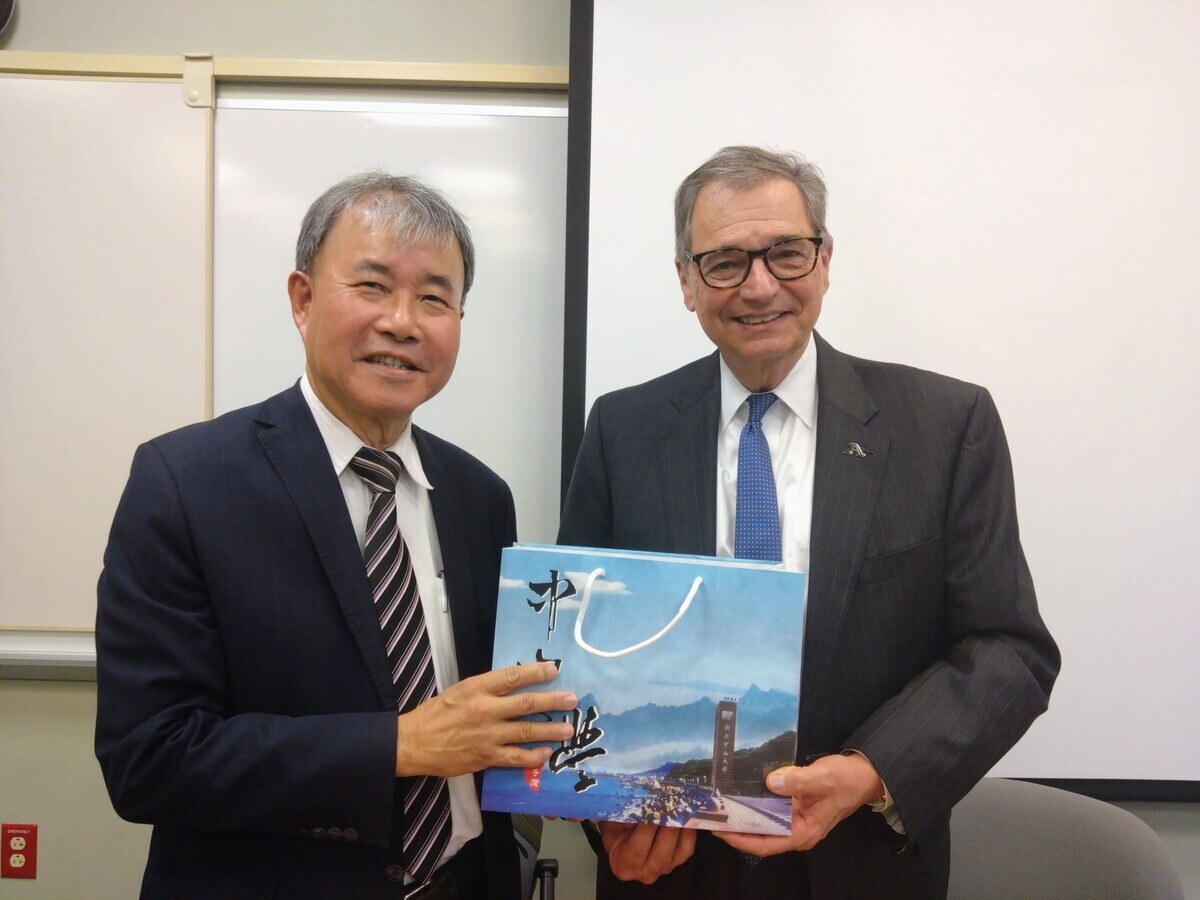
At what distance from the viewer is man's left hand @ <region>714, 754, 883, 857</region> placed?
39.5 inches

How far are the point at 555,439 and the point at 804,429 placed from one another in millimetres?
1228

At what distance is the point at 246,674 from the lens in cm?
111

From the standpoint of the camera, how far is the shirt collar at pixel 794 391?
4.47 ft

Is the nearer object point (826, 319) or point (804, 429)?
point (804, 429)

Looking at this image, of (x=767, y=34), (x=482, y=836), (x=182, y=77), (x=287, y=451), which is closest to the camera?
(x=287, y=451)

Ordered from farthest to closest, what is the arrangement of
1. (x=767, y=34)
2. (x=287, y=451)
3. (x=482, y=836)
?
(x=767, y=34) → (x=482, y=836) → (x=287, y=451)

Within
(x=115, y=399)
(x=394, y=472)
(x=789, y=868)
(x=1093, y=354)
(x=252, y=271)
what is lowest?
(x=789, y=868)

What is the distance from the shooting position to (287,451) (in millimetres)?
1186

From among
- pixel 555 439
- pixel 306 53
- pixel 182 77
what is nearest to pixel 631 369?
pixel 555 439

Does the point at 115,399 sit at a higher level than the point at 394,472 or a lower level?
higher

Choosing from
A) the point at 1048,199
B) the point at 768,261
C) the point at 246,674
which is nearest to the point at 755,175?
the point at 768,261

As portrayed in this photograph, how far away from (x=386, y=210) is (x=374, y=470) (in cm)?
40

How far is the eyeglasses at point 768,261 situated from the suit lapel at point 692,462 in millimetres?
198

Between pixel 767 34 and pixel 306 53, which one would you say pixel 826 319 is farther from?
pixel 306 53
